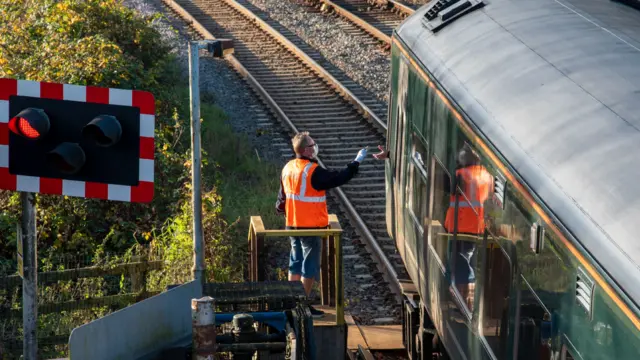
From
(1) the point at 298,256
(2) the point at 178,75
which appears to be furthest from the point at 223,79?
(1) the point at 298,256

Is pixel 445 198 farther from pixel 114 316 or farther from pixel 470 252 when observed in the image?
pixel 114 316

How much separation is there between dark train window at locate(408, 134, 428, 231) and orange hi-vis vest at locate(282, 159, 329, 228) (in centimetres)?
75

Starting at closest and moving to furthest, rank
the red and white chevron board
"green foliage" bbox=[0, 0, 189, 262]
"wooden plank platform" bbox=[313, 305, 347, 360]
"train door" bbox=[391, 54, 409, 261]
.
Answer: the red and white chevron board, "wooden plank platform" bbox=[313, 305, 347, 360], "train door" bbox=[391, 54, 409, 261], "green foliage" bbox=[0, 0, 189, 262]

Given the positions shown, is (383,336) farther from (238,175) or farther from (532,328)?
(238,175)

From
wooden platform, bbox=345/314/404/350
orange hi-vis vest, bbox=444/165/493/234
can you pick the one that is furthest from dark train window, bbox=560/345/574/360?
wooden platform, bbox=345/314/404/350

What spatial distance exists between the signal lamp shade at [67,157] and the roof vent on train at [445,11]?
330cm

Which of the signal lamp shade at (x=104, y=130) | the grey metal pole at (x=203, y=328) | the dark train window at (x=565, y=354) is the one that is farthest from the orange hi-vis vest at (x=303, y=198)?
the dark train window at (x=565, y=354)

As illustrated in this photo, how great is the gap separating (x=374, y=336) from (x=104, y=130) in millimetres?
4305

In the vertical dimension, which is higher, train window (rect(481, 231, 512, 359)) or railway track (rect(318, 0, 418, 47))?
railway track (rect(318, 0, 418, 47))

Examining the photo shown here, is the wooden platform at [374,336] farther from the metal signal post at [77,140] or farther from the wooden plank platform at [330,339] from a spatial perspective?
the metal signal post at [77,140]

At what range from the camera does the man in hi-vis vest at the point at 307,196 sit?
26.7 feet

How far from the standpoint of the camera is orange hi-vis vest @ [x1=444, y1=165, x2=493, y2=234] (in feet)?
18.9

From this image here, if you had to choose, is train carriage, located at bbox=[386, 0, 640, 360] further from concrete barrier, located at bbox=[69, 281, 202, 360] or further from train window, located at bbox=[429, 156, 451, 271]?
concrete barrier, located at bbox=[69, 281, 202, 360]

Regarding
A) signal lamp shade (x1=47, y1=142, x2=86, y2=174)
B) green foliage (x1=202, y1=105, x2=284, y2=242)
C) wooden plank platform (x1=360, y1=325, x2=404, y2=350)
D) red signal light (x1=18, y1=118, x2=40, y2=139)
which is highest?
red signal light (x1=18, y1=118, x2=40, y2=139)
